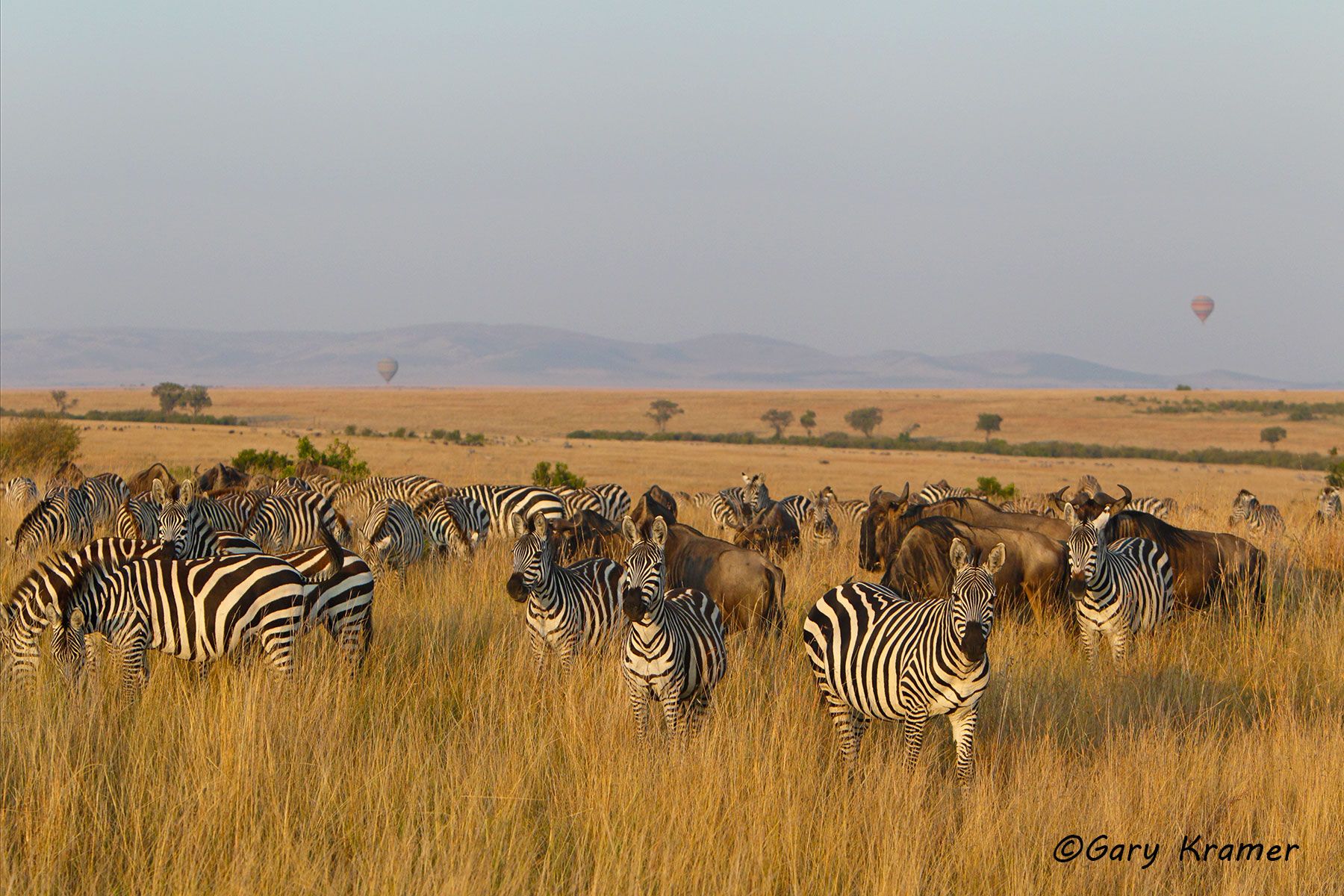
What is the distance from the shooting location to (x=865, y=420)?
107 metres

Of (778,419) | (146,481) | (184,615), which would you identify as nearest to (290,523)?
(146,481)

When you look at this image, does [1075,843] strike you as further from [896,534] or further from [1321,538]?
[1321,538]

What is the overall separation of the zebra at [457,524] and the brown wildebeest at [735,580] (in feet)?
15.3

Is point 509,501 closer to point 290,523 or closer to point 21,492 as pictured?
point 290,523

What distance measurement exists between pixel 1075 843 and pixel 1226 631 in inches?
206

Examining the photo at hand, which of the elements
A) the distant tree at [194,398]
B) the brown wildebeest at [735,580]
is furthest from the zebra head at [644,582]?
the distant tree at [194,398]

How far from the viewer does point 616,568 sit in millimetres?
8742

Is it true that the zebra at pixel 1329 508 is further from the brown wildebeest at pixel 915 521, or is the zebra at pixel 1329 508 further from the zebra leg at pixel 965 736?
the zebra leg at pixel 965 736

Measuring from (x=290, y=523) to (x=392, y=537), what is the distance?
2.53 meters

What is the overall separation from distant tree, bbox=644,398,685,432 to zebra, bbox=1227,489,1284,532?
9706 centimetres

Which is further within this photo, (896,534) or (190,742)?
(896,534)

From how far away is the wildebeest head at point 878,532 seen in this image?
37.0 feet

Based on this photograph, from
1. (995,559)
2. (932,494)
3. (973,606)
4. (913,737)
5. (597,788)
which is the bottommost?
(597,788)

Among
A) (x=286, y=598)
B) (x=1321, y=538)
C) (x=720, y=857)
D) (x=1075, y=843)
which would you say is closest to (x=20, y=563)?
(x=286, y=598)
